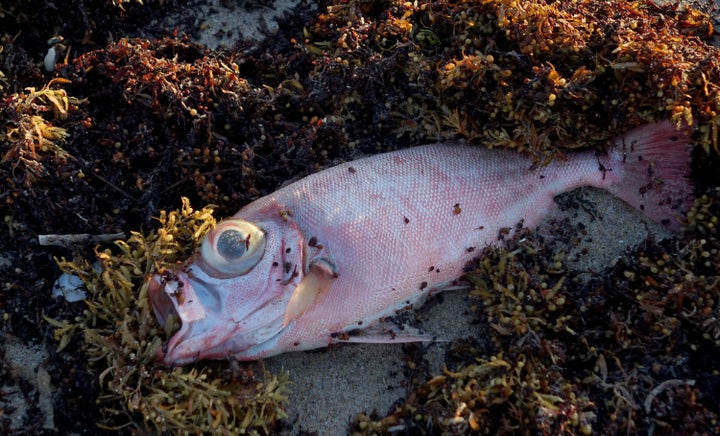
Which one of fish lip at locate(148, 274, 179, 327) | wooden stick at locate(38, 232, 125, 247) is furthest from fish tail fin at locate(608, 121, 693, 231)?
wooden stick at locate(38, 232, 125, 247)

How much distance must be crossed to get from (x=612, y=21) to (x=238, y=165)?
7.53 feet

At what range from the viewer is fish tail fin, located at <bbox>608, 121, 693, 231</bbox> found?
350 cm

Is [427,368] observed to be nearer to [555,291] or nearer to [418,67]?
[555,291]

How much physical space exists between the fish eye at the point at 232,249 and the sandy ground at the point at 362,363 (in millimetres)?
647

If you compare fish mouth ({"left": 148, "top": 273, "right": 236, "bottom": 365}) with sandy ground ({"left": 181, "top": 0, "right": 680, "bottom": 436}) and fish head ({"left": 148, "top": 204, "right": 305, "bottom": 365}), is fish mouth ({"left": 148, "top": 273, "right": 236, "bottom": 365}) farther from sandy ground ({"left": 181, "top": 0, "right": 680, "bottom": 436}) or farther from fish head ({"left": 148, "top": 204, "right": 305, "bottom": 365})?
sandy ground ({"left": 181, "top": 0, "right": 680, "bottom": 436})

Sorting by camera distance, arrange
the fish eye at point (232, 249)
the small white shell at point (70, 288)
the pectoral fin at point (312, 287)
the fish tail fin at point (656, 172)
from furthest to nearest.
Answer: the fish tail fin at point (656, 172), the small white shell at point (70, 288), the pectoral fin at point (312, 287), the fish eye at point (232, 249)

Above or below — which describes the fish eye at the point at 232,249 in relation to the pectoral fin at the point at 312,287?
above

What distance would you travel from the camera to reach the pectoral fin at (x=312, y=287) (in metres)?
3.24

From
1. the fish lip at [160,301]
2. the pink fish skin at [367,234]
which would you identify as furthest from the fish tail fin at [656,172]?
the fish lip at [160,301]

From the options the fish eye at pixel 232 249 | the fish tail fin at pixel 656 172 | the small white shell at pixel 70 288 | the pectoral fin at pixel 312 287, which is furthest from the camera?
the fish tail fin at pixel 656 172

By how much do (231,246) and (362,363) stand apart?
0.99 meters

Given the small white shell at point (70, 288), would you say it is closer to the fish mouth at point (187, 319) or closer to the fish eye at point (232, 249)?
the fish mouth at point (187, 319)

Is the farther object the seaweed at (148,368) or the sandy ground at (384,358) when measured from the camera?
the sandy ground at (384,358)

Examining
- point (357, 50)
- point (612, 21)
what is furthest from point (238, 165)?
point (612, 21)
